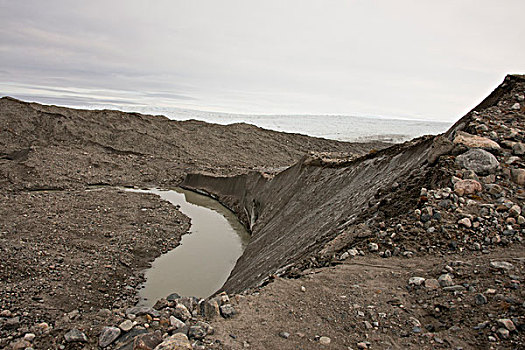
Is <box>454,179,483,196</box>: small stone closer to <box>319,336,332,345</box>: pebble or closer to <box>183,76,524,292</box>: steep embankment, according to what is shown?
<box>183,76,524,292</box>: steep embankment

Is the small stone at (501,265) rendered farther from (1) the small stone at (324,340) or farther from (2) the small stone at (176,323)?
(2) the small stone at (176,323)

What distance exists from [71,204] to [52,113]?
16381mm

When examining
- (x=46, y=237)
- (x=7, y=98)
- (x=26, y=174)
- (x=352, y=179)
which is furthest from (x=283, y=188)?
(x=7, y=98)

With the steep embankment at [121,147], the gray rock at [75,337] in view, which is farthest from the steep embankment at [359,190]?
the steep embankment at [121,147]

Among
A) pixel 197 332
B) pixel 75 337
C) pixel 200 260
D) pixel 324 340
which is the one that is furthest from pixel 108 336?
pixel 200 260

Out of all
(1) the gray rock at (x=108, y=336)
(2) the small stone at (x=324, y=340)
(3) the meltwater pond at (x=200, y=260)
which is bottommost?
(3) the meltwater pond at (x=200, y=260)

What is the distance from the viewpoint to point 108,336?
2449 mm

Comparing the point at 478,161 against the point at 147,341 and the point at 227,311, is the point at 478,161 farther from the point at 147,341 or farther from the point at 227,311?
the point at 147,341

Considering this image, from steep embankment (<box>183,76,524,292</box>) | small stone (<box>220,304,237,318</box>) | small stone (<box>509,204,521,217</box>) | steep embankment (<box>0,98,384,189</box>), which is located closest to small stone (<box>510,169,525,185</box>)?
steep embankment (<box>183,76,524,292</box>)

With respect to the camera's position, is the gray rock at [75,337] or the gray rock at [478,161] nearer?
the gray rock at [75,337]

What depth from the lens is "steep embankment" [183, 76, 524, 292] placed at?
12.4 feet

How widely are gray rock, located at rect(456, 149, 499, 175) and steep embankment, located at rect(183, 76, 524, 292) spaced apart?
7 centimetres

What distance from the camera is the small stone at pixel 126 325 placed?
2486 mm

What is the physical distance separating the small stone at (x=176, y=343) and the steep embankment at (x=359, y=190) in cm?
170
